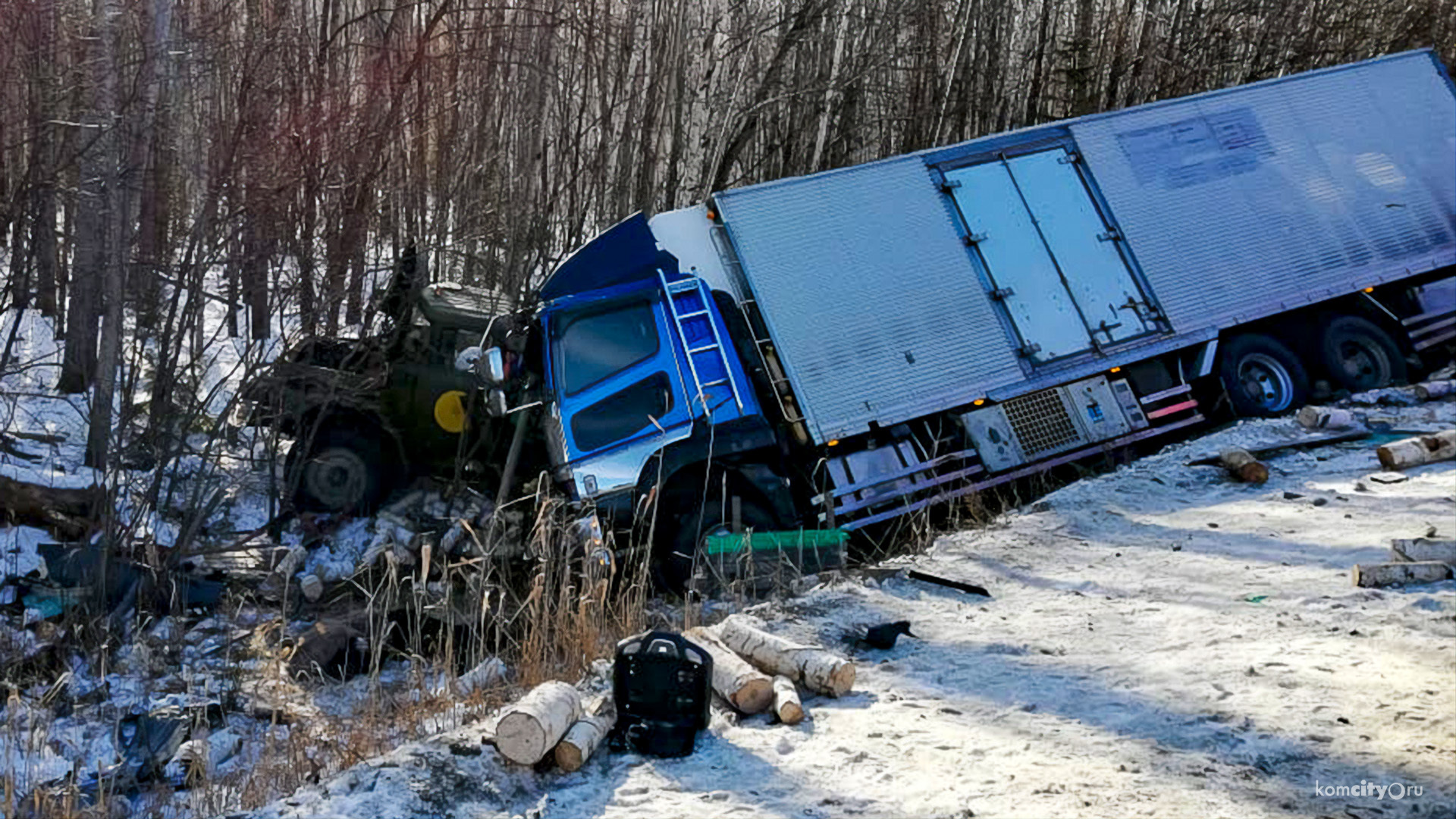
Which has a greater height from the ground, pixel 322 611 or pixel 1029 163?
pixel 1029 163

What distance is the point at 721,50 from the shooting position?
1602 cm

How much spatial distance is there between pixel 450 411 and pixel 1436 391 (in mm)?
8660

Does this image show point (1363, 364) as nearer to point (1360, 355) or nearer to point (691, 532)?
point (1360, 355)

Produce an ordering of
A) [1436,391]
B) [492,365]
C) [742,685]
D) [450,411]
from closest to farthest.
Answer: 1. [742,685]
2. [492,365]
3. [1436,391]
4. [450,411]

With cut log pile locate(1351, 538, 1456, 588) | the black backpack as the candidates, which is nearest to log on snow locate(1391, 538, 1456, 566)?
cut log pile locate(1351, 538, 1456, 588)

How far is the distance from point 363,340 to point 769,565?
15.9 feet

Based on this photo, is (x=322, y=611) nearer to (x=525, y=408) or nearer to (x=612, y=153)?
(x=525, y=408)

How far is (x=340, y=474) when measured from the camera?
12586 millimetres

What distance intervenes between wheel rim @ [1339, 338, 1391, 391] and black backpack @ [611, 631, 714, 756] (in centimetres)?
910

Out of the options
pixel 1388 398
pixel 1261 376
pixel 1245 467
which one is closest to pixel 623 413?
pixel 1245 467

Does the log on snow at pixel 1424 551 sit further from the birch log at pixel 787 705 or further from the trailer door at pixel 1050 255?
the trailer door at pixel 1050 255

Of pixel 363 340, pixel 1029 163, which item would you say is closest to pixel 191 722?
pixel 363 340

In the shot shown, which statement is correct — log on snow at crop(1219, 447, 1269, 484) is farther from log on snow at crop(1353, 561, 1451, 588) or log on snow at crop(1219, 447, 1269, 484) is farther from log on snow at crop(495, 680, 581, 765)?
log on snow at crop(495, 680, 581, 765)

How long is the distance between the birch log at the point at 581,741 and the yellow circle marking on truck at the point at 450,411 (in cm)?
722
